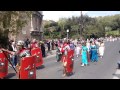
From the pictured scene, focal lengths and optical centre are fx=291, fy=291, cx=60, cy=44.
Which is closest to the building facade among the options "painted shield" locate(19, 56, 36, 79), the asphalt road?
the asphalt road

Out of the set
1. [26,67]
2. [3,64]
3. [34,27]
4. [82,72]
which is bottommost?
[82,72]

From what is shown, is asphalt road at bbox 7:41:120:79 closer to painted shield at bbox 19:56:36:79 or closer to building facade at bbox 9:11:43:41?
painted shield at bbox 19:56:36:79

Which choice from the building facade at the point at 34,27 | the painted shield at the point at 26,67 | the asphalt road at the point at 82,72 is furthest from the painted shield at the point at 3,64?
the building facade at the point at 34,27

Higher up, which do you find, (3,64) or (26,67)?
(26,67)

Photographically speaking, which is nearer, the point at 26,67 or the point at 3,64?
the point at 26,67

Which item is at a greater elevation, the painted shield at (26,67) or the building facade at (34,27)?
the building facade at (34,27)

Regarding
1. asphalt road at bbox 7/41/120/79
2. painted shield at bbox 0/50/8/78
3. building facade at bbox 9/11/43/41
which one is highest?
building facade at bbox 9/11/43/41

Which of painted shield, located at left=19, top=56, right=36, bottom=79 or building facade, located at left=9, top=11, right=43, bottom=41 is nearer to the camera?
painted shield, located at left=19, top=56, right=36, bottom=79

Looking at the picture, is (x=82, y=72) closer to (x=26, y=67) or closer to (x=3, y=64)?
(x=3, y=64)

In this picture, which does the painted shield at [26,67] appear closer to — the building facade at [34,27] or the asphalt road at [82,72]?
the asphalt road at [82,72]

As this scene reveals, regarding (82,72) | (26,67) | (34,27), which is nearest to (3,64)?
(26,67)

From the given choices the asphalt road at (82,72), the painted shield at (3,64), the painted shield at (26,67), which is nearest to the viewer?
the painted shield at (26,67)

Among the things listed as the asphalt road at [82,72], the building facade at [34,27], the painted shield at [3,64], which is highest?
the building facade at [34,27]
